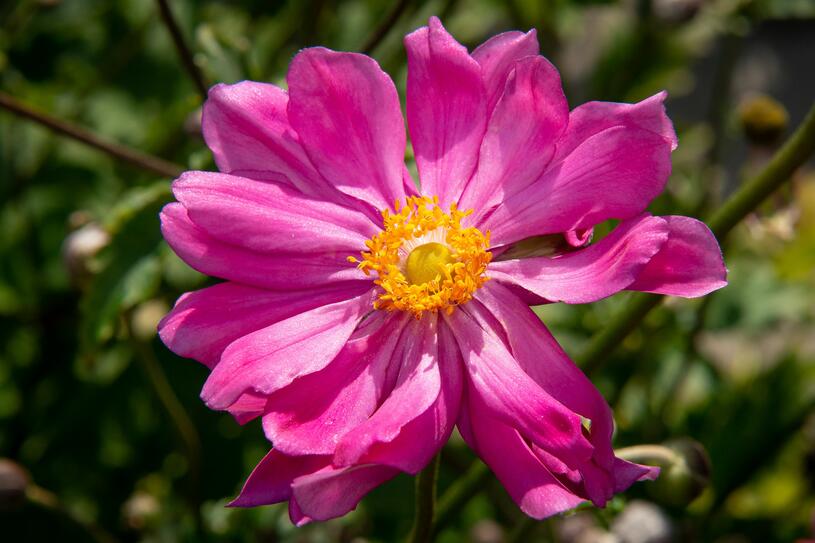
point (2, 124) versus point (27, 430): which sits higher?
point (2, 124)

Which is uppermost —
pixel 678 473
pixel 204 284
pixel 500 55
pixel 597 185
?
pixel 500 55

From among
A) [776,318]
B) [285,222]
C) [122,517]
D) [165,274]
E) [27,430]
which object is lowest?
[122,517]

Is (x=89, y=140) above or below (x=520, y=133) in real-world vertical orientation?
below

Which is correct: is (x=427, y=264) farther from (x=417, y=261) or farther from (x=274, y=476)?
(x=274, y=476)

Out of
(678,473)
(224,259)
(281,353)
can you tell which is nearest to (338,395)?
(281,353)

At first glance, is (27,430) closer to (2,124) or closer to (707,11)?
(2,124)

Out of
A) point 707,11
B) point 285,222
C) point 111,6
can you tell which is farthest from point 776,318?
point 111,6

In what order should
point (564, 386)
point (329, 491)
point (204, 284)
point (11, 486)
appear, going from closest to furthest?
point (329, 491)
point (564, 386)
point (11, 486)
point (204, 284)

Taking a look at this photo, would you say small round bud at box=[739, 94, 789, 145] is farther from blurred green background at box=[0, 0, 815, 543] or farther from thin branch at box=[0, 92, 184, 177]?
thin branch at box=[0, 92, 184, 177]
